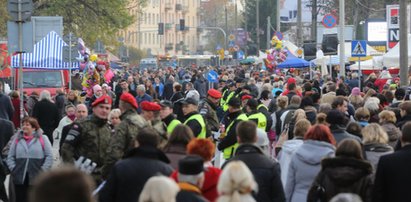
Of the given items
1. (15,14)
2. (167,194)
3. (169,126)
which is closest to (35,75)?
(15,14)

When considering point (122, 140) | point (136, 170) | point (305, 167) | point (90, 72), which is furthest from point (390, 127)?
point (90, 72)

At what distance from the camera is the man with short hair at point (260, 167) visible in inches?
415

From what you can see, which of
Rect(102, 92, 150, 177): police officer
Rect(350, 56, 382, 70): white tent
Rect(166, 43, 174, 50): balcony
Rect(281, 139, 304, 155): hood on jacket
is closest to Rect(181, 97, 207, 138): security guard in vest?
Rect(281, 139, 304, 155): hood on jacket

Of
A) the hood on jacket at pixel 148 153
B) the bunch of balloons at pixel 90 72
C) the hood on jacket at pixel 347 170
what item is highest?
the bunch of balloons at pixel 90 72

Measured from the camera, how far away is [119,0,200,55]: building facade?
163 meters

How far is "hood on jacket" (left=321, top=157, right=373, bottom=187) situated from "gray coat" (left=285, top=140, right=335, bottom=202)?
1.28 m

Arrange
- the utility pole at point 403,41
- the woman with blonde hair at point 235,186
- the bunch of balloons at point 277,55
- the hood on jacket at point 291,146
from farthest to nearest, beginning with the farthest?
the bunch of balloons at point 277,55 → the utility pole at point 403,41 → the hood on jacket at point 291,146 → the woman with blonde hair at point 235,186

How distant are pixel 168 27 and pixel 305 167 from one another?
146m

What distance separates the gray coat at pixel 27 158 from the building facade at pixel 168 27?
469ft

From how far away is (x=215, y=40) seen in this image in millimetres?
160500

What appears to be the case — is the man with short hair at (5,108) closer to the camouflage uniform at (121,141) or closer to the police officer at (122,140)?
the police officer at (122,140)

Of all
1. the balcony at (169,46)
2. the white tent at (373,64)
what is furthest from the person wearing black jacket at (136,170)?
the balcony at (169,46)

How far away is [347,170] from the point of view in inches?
373

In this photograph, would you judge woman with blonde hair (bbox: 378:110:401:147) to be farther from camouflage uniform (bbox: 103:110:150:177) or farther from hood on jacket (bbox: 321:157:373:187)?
hood on jacket (bbox: 321:157:373:187)
